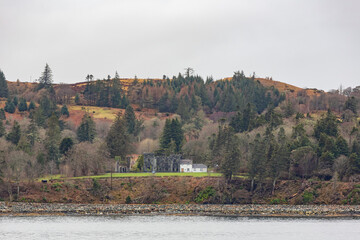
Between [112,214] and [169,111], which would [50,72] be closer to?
[169,111]

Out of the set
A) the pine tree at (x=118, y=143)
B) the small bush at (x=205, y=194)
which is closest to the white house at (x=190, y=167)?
the pine tree at (x=118, y=143)

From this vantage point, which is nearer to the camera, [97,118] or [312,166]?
[312,166]

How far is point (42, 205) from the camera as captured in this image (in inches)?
3600

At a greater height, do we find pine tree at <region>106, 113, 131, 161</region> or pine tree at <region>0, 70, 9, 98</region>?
pine tree at <region>0, 70, 9, 98</region>

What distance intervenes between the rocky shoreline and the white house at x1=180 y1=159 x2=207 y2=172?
20161mm

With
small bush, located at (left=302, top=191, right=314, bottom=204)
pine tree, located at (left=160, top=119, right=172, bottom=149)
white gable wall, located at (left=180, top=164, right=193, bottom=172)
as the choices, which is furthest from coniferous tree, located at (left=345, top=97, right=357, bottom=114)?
small bush, located at (left=302, top=191, right=314, bottom=204)

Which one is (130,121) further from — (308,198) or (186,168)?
(308,198)

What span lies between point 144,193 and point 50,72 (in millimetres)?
101332

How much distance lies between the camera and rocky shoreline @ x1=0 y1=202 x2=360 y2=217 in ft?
288
